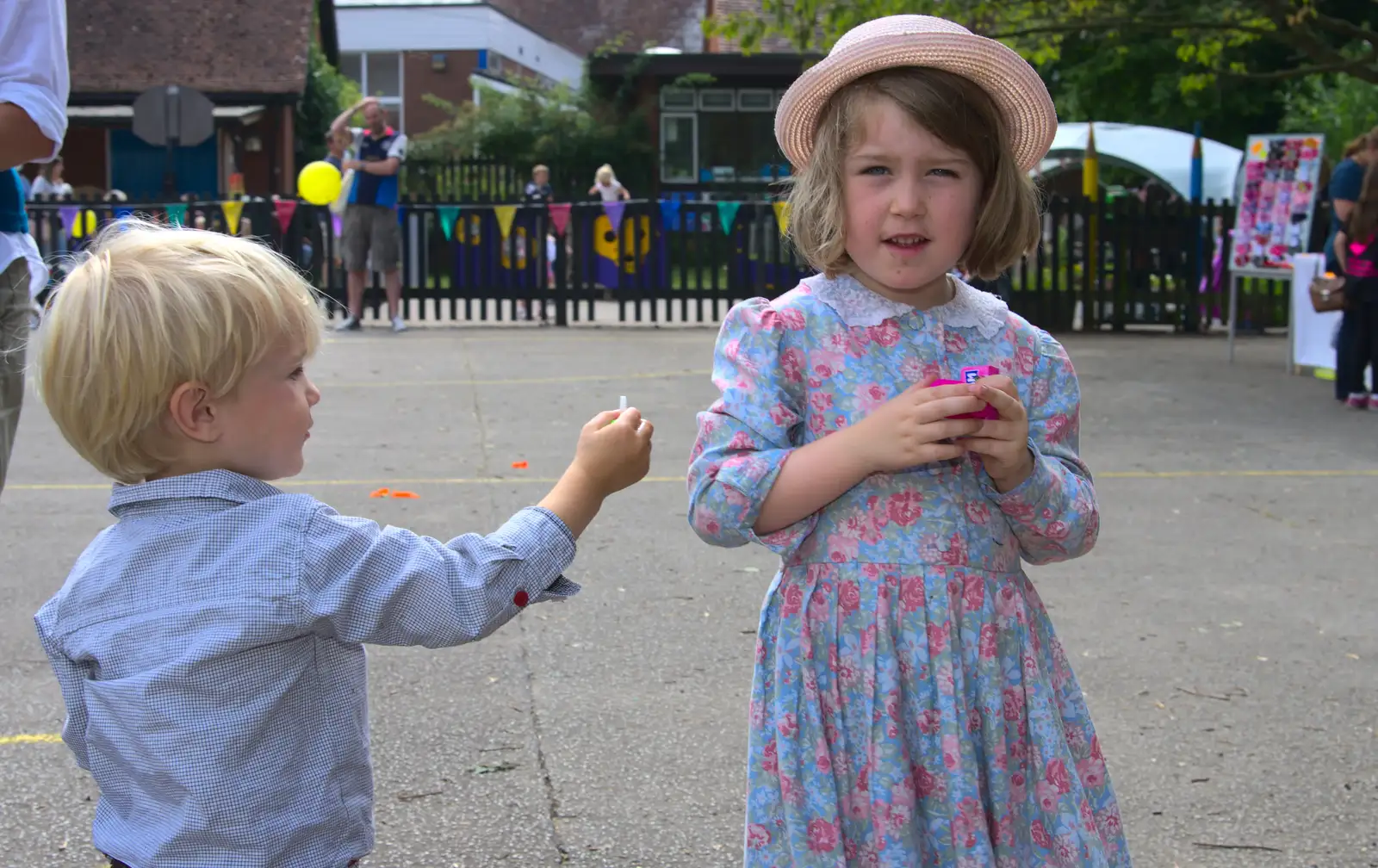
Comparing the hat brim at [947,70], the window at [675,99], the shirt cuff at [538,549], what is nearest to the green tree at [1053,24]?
the hat brim at [947,70]

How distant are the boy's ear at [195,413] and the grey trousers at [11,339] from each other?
1.29m

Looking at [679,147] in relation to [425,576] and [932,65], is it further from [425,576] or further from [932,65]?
[425,576]

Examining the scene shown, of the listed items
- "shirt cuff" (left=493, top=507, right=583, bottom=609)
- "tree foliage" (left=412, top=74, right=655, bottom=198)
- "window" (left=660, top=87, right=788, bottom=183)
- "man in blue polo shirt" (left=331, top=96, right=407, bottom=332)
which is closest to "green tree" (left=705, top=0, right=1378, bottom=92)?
"man in blue polo shirt" (left=331, top=96, right=407, bottom=332)

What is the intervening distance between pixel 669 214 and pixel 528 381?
5628 mm

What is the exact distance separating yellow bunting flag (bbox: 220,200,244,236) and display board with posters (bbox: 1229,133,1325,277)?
944 centimetres

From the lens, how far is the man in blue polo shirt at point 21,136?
3023 millimetres

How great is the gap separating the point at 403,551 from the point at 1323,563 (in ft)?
15.3

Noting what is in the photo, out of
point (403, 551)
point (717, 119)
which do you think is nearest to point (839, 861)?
point (403, 551)

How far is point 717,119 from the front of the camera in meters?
34.8

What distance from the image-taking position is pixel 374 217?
14719mm

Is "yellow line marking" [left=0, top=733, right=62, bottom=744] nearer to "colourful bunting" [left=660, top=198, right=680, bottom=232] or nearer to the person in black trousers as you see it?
the person in black trousers

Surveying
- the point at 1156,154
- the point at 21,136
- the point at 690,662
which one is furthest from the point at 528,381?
the point at 1156,154

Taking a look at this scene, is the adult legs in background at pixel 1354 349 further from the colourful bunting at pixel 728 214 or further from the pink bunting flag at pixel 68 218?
the pink bunting flag at pixel 68 218

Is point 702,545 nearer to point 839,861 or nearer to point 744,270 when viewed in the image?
point 839,861
